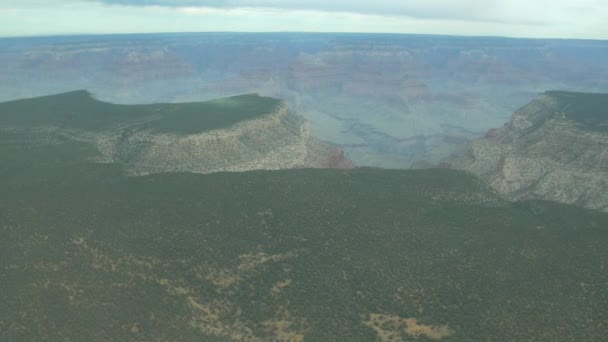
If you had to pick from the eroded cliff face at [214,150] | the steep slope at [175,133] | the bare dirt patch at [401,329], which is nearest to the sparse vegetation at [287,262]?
the bare dirt patch at [401,329]

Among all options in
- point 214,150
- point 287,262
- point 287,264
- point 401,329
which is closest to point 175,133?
point 214,150

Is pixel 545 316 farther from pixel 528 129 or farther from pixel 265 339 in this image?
pixel 528 129

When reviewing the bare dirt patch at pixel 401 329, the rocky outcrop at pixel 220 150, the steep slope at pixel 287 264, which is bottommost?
the bare dirt patch at pixel 401 329

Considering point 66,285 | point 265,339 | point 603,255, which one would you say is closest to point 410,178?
point 603,255

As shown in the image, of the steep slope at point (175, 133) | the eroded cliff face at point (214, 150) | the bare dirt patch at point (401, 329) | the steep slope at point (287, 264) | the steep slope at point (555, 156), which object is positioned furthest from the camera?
the steep slope at point (175, 133)

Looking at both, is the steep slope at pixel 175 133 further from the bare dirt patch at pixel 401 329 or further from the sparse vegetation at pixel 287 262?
the bare dirt patch at pixel 401 329

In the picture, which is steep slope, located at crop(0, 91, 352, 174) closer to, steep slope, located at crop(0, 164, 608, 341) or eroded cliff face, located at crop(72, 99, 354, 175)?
eroded cliff face, located at crop(72, 99, 354, 175)
